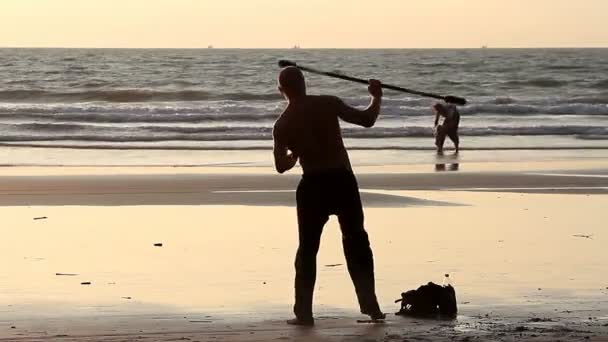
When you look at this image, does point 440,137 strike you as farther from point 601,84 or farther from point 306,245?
point 601,84

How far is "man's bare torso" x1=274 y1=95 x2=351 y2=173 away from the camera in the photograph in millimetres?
7590

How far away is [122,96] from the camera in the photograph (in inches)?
1719

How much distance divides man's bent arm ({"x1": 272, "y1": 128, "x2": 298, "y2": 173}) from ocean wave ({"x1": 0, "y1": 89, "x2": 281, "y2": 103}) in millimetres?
35335

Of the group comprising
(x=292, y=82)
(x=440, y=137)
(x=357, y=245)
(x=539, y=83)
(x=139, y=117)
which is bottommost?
(x=357, y=245)

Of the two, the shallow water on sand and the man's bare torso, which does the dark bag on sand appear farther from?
the man's bare torso

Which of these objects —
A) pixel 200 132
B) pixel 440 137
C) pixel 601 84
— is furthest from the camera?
pixel 601 84

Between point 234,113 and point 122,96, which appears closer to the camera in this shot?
point 234,113

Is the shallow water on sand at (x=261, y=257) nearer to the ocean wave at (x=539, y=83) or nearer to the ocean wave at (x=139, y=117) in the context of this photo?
the ocean wave at (x=139, y=117)

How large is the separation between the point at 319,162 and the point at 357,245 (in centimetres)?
52

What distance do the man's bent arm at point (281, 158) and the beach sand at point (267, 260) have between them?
88 centimetres

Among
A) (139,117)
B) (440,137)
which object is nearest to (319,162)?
(440,137)

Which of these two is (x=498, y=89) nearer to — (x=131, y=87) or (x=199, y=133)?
(x=131, y=87)

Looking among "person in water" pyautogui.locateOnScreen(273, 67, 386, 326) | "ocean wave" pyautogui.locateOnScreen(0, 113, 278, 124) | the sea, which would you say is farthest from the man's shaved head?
"ocean wave" pyautogui.locateOnScreen(0, 113, 278, 124)

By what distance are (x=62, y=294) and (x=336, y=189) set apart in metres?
2.05
